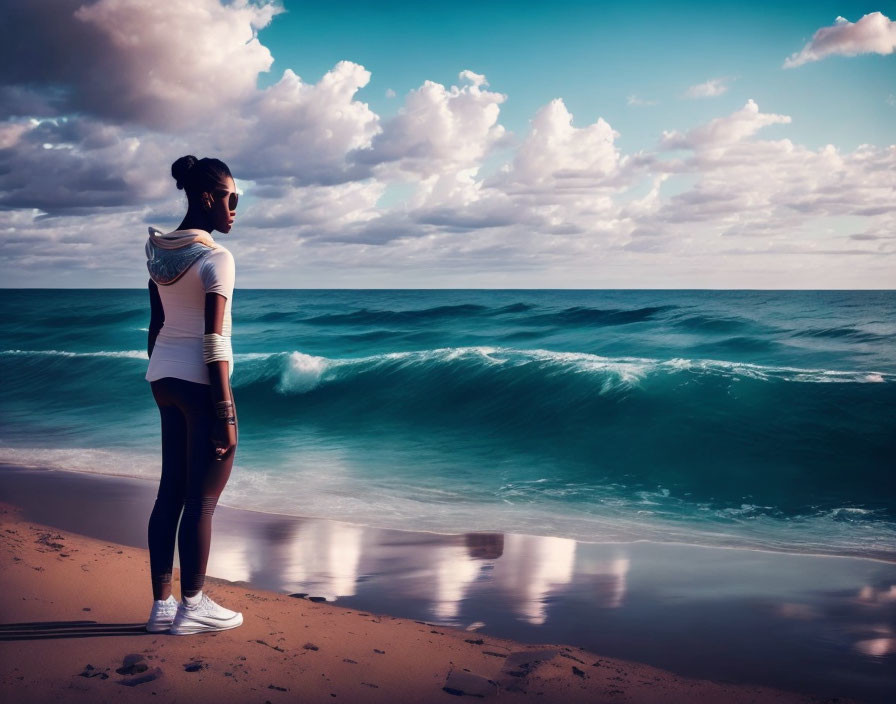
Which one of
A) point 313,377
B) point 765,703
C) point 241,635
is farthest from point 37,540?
point 313,377

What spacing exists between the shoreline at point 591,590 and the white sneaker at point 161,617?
13.2 inches

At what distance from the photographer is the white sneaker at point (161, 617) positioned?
296cm

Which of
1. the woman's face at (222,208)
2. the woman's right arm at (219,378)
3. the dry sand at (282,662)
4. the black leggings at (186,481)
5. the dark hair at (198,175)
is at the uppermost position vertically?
the dark hair at (198,175)

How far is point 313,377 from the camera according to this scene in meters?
16.0

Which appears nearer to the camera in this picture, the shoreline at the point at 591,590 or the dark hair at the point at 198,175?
the dark hair at the point at 198,175

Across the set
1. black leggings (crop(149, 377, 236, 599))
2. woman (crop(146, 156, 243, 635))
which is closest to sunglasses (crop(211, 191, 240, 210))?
woman (crop(146, 156, 243, 635))

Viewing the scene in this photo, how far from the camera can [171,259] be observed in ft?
9.05

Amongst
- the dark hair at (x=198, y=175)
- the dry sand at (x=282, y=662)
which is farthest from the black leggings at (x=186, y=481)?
the dark hair at (x=198, y=175)

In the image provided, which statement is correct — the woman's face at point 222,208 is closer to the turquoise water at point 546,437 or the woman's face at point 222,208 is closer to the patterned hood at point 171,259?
the patterned hood at point 171,259

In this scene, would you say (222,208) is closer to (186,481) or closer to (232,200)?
(232,200)

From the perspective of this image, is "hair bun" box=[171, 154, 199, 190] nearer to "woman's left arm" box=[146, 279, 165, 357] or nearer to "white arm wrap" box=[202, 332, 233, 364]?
"woman's left arm" box=[146, 279, 165, 357]

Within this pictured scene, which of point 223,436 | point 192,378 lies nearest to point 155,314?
point 192,378

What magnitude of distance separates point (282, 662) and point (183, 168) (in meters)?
2.09

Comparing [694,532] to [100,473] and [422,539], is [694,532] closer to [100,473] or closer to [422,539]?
[422,539]
